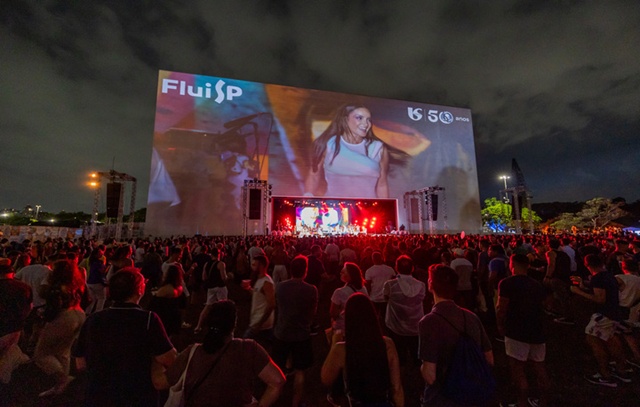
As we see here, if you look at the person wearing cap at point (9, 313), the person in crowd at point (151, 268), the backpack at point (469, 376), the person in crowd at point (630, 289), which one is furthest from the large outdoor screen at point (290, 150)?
the backpack at point (469, 376)

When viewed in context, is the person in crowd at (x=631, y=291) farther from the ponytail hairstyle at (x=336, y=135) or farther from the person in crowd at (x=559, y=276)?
the ponytail hairstyle at (x=336, y=135)

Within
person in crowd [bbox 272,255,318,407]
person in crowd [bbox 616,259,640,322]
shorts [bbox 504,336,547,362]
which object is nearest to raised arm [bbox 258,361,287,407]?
person in crowd [bbox 272,255,318,407]

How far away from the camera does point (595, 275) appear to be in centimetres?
352

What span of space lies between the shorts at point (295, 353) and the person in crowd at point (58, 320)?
97.4 inches

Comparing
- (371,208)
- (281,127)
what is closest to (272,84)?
(281,127)

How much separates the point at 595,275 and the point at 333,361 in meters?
3.72

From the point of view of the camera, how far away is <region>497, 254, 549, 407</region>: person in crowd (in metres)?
2.82

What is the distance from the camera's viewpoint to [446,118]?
3086 centimetres

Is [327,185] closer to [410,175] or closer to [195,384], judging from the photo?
[410,175]

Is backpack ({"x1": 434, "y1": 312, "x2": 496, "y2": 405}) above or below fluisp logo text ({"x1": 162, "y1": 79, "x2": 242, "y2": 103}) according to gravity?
below

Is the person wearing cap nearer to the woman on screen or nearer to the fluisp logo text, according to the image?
the woman on screen

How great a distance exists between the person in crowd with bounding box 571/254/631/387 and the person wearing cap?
643 centimetres

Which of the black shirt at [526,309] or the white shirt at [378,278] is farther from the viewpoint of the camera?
the white shirt at [378,278]

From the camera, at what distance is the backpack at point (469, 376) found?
1.81 meters
